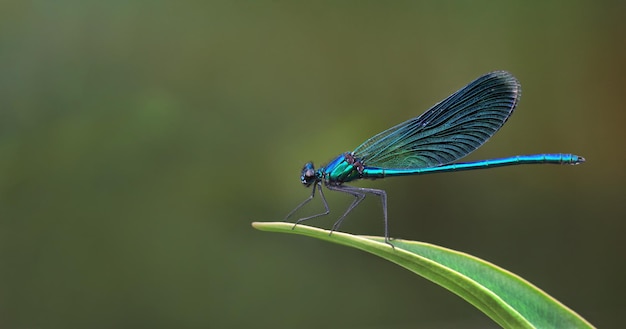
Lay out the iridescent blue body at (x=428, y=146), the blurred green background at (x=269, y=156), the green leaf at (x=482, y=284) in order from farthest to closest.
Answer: the blurred green background at (x=269, y=156)
the iridescent blue body at (x=428, y=146)
the green leaf at (x=482, y=284)

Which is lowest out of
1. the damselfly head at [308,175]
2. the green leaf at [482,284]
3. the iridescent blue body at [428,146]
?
the green leaf at [482,284]

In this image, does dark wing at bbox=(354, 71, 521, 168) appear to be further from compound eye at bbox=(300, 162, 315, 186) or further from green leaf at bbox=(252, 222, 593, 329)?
green leaf at bbox=(252, 222, 593, 329)

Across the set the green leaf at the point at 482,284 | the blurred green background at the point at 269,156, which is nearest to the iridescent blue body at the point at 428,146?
the green leaf at the point at 482,284

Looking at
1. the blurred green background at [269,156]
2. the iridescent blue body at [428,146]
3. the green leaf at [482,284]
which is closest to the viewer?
the green leaf at [482,284]

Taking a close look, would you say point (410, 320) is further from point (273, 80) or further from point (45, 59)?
point (45, 59)

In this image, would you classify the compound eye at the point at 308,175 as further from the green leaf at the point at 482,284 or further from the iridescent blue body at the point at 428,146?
the green leaf at the point at 482,284

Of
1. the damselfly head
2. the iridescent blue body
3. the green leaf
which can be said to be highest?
the iridescent blue body

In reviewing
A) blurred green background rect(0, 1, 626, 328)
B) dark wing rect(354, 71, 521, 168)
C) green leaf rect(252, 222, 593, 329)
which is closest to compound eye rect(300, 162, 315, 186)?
dark wing rect(354, 71, 521, 168)
